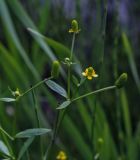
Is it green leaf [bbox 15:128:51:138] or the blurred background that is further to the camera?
the blurred background

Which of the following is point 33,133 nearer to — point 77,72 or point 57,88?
point 57,88

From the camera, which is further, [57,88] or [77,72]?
[77,72]

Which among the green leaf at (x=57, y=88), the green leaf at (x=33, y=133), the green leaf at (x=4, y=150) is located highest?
the green leaf at (x=57, y=88)

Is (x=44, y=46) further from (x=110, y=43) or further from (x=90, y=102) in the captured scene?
(x=110, y=43)

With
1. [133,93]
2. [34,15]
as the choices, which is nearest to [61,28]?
[34,15]

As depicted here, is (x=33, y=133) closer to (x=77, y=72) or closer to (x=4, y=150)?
(x=4, y=150)

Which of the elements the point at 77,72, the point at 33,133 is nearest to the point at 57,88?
the point at 33,133

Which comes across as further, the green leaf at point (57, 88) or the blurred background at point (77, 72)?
the blurred background at point (77, 72)

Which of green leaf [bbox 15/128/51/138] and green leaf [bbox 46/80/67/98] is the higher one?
green leaf [bbox 46/80/67/98]
